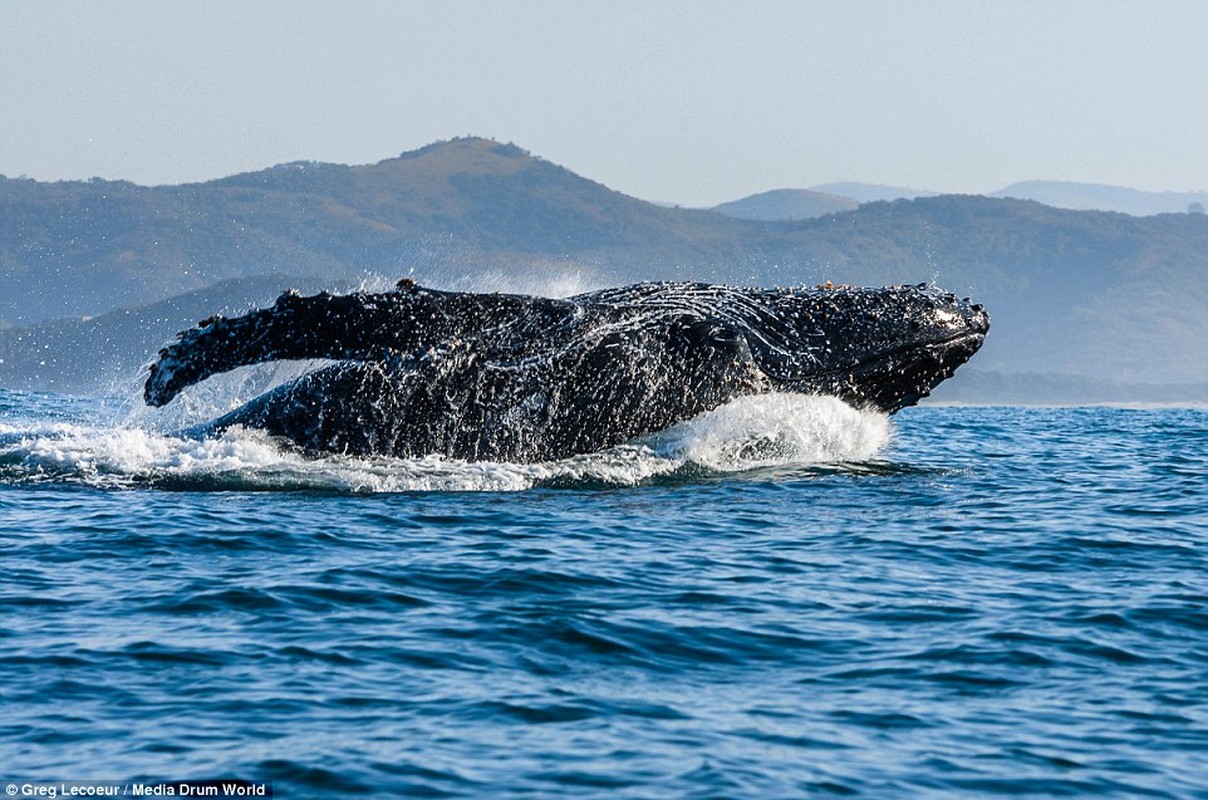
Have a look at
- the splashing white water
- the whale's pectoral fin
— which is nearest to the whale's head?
the splashing white water

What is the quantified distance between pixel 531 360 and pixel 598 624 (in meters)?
6.29

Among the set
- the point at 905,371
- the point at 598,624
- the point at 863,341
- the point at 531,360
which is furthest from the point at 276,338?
the point at 905,371

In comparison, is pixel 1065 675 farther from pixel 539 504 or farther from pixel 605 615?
pixel 539 504

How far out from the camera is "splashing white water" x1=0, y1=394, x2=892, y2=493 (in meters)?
16.2

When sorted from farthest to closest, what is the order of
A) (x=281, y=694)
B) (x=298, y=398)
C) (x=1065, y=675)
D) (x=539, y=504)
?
(x=298, y=398), (x=539, y=504), (x=1065, y=675), (x=281, y=694)

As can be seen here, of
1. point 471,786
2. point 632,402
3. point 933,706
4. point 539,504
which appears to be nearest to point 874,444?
point 632,402

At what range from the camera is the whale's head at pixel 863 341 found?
17812 millimetres

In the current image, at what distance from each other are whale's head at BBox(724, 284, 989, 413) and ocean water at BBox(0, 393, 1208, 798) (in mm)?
395

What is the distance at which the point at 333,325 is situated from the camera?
15812 mm

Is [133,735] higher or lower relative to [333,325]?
lower

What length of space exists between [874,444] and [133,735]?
12.2m

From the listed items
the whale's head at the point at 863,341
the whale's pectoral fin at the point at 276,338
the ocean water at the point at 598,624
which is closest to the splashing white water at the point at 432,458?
the ocean water at the point at 598,624

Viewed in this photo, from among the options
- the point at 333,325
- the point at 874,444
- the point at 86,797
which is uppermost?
the point at 333,325

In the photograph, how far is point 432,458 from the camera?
1672 centimetres
